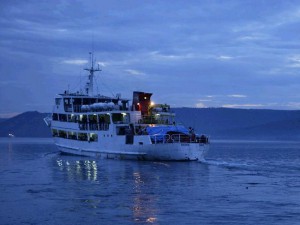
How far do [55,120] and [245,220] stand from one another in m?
55.1

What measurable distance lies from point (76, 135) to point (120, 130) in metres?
11.2

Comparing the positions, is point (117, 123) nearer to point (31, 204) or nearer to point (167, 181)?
point (167, 181)

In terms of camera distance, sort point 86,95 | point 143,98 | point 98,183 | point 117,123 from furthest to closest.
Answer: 1. point 86,95
2. point 143,98
3. point 117,123
4. point 98,183

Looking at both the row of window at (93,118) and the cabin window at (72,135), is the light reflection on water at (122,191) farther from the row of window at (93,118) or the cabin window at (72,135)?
the cabin window at (72,135)

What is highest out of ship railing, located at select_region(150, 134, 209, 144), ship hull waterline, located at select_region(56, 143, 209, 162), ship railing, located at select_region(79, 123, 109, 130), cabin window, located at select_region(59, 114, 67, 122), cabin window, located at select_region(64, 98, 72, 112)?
cabin window, located at select_region(64, 98, 72, 112)

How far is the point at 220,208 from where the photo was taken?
2370cm

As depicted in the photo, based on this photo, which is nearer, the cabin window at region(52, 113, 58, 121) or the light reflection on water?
the light reflection on water

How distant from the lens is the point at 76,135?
2638 inches

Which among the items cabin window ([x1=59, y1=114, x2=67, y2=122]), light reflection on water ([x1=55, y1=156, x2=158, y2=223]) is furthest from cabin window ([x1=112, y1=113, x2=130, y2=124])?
light reflection on water ([x1=55, y1=156, x2=158, y2=223])

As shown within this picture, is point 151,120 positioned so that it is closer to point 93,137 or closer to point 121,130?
point 121,130

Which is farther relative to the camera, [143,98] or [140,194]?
[143,98]

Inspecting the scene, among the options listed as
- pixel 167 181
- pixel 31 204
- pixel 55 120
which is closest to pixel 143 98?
pixel 55 120

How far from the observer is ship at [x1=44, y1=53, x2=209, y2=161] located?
173ft

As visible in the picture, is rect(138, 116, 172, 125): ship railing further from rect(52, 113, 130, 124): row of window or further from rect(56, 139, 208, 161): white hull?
rect(56, 139, 208, 161): white hull
